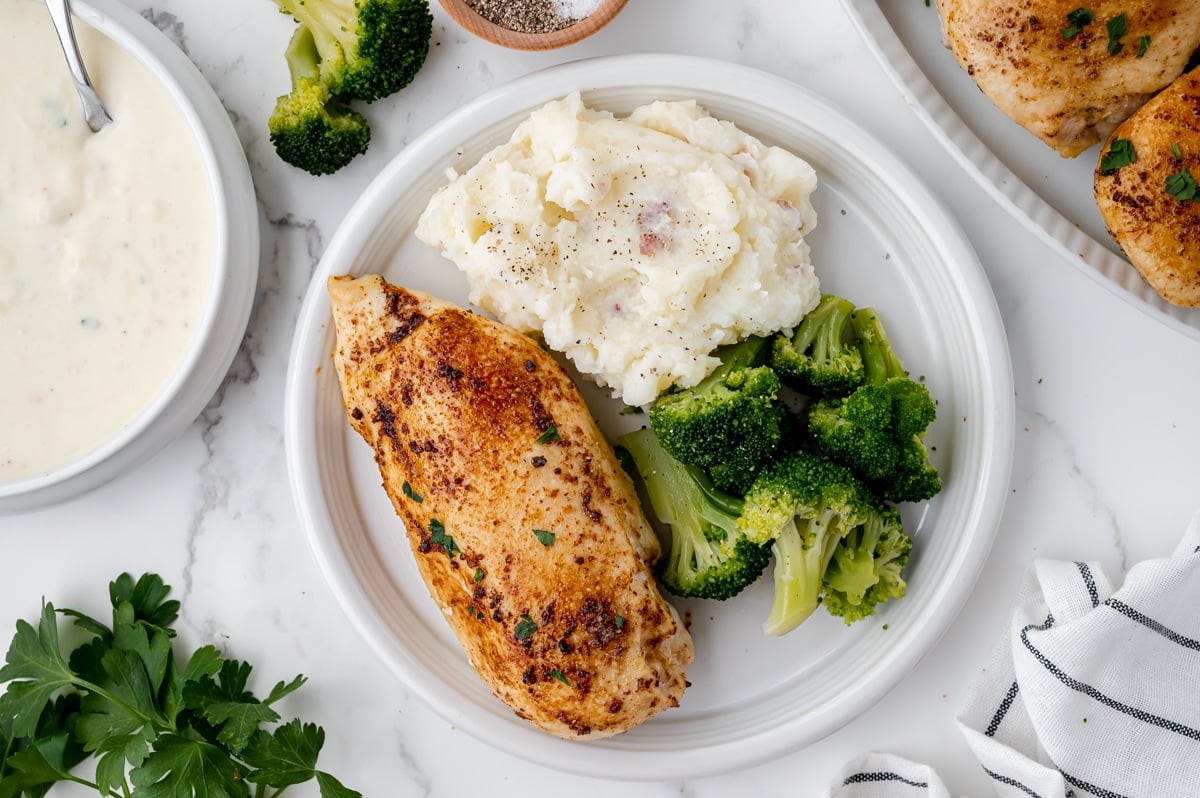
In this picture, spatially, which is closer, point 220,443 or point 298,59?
point 298,59

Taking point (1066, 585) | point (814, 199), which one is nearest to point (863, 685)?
point (1066, 585)

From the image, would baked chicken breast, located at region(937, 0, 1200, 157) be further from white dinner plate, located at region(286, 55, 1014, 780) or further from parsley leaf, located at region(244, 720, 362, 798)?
parsley leaf, located at region(244, 720, 362, 798)

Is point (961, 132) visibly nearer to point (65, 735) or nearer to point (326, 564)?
point (326, 564)

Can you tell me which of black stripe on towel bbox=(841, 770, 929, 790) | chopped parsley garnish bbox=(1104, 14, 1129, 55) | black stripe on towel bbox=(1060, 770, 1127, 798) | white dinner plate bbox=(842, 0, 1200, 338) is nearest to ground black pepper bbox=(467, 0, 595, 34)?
white dinner plate bbox=(842, 0, 1200, 338)

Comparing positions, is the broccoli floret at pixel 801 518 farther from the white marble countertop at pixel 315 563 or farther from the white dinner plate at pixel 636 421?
the white marble countertop at pixel 315 563

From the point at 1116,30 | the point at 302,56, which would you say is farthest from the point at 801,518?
the point at 302,56
